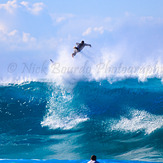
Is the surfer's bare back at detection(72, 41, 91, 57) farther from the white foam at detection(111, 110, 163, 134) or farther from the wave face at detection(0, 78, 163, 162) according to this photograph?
the white foam at detection(111, 110, 163, 134)

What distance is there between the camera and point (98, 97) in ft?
45.4

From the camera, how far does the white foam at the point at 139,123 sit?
10.5 metres

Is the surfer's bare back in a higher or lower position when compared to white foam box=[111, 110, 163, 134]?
higher

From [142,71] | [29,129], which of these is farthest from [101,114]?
[142,71]

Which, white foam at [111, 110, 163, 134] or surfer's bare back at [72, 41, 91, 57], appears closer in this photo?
white foam at [111, 110, 163, 134]

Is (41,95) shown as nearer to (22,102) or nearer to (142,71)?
(22,102)

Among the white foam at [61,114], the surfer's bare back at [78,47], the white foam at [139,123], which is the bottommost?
the white foam at [139,123]

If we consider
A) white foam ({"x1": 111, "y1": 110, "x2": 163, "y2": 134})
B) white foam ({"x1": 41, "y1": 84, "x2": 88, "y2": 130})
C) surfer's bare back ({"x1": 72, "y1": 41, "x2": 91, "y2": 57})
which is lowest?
white foam ({"x1": 111, "y1": 110, "x2": 163, "y2": 134})

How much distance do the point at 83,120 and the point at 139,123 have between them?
2504 millimetres

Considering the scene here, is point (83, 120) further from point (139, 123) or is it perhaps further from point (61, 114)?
point (139, 123)

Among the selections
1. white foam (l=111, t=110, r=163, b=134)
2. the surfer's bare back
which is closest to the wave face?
white foam (l=111, t=110, r=163, b=134)

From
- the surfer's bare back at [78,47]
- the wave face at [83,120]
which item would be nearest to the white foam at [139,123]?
the wave face at [83,120]

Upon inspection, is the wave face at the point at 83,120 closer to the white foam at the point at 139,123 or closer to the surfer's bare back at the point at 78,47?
the white foam at the point at 139,123

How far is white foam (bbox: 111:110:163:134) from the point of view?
10.5 m
